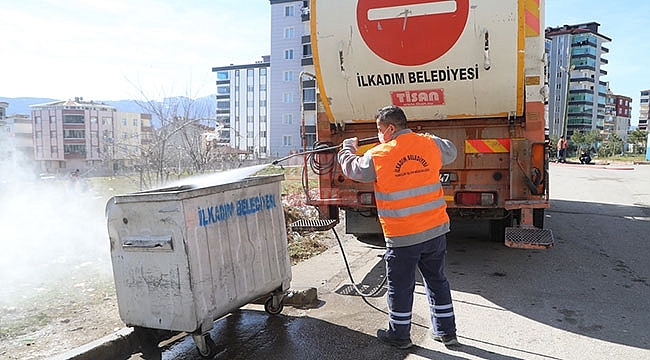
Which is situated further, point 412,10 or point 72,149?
point 72,149

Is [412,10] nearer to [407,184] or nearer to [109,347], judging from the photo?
[407,184]

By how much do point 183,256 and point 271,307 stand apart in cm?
141

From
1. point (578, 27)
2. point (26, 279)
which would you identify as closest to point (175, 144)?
point (26, 279)

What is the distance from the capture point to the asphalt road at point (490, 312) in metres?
Answer: 3.73

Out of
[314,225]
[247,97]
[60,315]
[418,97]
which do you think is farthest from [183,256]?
[247,97]

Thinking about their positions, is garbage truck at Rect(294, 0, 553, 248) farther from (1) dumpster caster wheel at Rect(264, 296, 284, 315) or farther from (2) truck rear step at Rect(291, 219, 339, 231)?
(1) dumpster caster wheel at Rect(264, 296, 284, 315)

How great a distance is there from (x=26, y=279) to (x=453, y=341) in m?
4.68

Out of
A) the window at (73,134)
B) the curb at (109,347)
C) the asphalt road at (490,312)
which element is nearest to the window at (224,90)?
the window at (73,134)

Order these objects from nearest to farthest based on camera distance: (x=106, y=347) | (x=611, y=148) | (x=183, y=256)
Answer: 1. (x=183, y=256)
2. (x=106, y=347)
3. (x=611, y=148)

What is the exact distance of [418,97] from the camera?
532 centimetres

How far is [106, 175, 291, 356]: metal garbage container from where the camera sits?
3.32 meters

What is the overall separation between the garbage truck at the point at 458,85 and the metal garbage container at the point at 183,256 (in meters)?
1.97

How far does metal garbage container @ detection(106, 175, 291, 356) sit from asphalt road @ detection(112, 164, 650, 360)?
0.44m

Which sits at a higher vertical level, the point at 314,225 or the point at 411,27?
the point at 411,27
